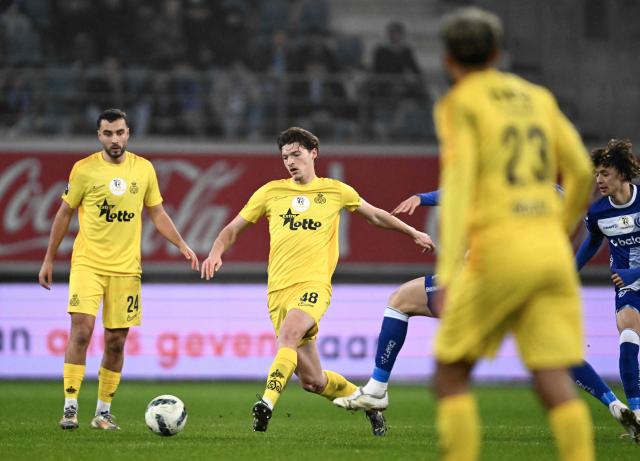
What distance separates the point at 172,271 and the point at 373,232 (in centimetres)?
286

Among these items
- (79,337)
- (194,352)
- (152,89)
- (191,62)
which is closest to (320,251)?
(79,337)

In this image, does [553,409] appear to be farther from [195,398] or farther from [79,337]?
[195,398]

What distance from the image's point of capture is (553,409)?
455cm

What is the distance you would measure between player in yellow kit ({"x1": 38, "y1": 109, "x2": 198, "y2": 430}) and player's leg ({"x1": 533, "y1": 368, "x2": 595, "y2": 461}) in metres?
4.68

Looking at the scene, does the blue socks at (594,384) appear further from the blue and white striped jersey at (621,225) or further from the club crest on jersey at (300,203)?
the club crest on jersey at (300,203)

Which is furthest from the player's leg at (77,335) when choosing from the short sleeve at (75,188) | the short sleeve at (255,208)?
the short sleeve at (255,208)

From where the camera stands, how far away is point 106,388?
8.88 m

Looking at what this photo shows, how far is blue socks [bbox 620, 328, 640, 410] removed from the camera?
8.45 m

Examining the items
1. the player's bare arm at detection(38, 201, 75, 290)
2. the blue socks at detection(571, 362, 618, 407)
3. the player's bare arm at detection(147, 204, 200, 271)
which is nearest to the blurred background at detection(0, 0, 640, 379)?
the player's bare arm at detection(147, 204, 200, 271)

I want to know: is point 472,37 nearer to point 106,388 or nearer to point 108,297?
point 108,297

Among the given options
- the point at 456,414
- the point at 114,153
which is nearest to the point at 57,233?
the point at 114,153

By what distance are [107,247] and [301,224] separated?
4.91ft

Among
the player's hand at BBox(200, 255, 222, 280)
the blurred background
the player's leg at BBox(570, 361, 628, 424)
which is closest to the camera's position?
the player's leg at BBox(570, 361, 628, 424)

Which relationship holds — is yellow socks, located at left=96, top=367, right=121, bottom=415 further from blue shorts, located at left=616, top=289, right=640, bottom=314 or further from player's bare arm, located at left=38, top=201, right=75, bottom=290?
blue shorts, located at left=616, top=289, right=640, bottom=314
